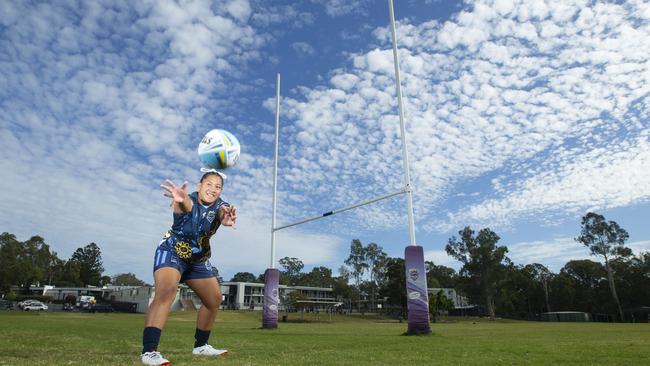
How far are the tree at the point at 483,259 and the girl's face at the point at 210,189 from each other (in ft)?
196

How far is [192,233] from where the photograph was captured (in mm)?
4141

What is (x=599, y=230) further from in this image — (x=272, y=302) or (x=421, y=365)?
(x=421, y=365)

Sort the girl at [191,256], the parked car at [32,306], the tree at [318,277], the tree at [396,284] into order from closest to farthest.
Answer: the girl at [191,256]
the parked car at [32,306]
the tree at [396,284]
the tree at [318,277]

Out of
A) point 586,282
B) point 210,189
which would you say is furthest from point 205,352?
point 586,282

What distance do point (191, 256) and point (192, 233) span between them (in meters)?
0.23

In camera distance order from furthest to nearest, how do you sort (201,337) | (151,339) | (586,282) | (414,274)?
1. (586,282)
2. (414,274)
3. (201,337)
4. (151,339)

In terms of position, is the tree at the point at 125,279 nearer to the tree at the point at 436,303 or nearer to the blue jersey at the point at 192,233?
the tree at the point at 436,303

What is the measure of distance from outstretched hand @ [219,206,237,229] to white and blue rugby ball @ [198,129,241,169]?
58cm

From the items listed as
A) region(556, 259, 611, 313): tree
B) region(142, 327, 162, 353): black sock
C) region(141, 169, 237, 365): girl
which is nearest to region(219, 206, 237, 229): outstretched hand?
region(141, 169, 237, 365): girl

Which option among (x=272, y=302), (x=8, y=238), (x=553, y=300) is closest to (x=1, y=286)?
(x=8, y=238)

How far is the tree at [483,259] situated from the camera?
192 ft

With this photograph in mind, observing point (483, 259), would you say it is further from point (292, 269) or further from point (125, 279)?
point (125, 279)

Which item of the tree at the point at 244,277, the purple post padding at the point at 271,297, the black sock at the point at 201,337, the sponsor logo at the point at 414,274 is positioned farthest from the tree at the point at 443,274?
the black sock at the point at 201,337

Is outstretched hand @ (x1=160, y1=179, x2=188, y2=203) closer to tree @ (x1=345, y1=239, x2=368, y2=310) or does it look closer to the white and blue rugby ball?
the white and blue rugby ball
